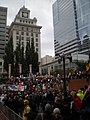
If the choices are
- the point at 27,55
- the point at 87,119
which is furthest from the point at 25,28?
the point at 87,119

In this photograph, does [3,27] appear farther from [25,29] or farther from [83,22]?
[83,22]

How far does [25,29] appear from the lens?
387ft

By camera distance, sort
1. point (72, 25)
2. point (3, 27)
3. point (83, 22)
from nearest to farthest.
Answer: point (83, 22)
point (3, 27)
point (72, 25)

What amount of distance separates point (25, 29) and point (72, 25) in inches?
1039

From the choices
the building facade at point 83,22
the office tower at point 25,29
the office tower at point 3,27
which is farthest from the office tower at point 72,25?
the office tower at point 3,27

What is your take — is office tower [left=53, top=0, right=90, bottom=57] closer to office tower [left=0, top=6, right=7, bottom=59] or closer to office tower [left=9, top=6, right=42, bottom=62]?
A: office tower [left=9, top=6, right=42, bottom=62]

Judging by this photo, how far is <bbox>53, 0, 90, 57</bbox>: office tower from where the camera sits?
349ft

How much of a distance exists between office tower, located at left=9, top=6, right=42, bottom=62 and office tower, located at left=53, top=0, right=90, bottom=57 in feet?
59.4

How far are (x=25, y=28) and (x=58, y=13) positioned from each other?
129 feet

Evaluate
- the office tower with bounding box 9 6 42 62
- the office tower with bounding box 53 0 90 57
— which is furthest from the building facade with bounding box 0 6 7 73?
the office tower with bounding box 53 0 90 57

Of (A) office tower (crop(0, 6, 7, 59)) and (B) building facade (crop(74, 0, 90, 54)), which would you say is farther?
(A) office tower (crop(0, 6, 7, 59))

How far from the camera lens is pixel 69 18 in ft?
421

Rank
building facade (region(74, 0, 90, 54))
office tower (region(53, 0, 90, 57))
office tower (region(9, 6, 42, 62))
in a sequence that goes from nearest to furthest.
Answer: building facade (region(74, 0, 90, 54)) → office tower (region(53, 0, 90, 57)) → office tower (region(9, 6, 42, 62))

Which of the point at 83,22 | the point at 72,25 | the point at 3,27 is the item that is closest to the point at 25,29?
the point at 3,27
